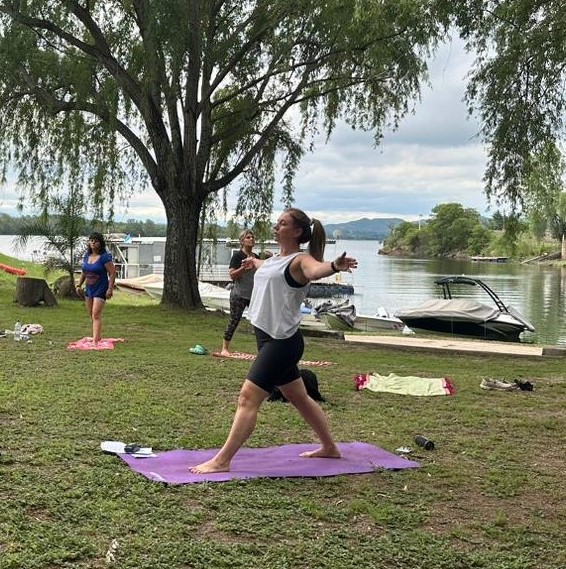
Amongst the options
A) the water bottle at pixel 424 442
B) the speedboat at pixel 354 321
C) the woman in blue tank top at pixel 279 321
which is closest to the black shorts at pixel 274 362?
the woman in blue tank top at pixel 279 321

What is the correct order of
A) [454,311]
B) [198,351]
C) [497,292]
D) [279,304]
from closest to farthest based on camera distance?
1. [279,304]
2. [198,351]
3. [454,311]
4. [497,292]

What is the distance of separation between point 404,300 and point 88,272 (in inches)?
1151

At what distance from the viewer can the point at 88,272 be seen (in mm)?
9891

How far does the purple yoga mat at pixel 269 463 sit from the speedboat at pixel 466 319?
55.4ft

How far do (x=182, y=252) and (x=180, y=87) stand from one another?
369 centimetres

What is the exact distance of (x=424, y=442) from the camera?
5477mm

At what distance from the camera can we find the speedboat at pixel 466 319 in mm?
21812

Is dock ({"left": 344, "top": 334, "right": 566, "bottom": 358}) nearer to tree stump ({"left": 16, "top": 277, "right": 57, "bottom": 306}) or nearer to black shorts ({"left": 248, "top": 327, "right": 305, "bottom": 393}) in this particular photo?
tree stump ({"left": 16, "top": 277, "right": 57, "bottom": 306})

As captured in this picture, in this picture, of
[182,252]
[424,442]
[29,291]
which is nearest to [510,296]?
[182,252]

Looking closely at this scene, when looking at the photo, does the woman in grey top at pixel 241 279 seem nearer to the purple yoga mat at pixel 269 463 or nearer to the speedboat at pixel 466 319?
the purple yoga mat at pixel 269 463

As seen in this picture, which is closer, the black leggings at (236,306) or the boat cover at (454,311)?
the black leggings at (236,306)

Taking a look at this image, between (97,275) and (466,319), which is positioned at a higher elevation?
(97,275)

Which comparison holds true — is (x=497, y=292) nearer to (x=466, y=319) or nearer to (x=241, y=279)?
(x=466, y=319)

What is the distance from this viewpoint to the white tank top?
179 inches
